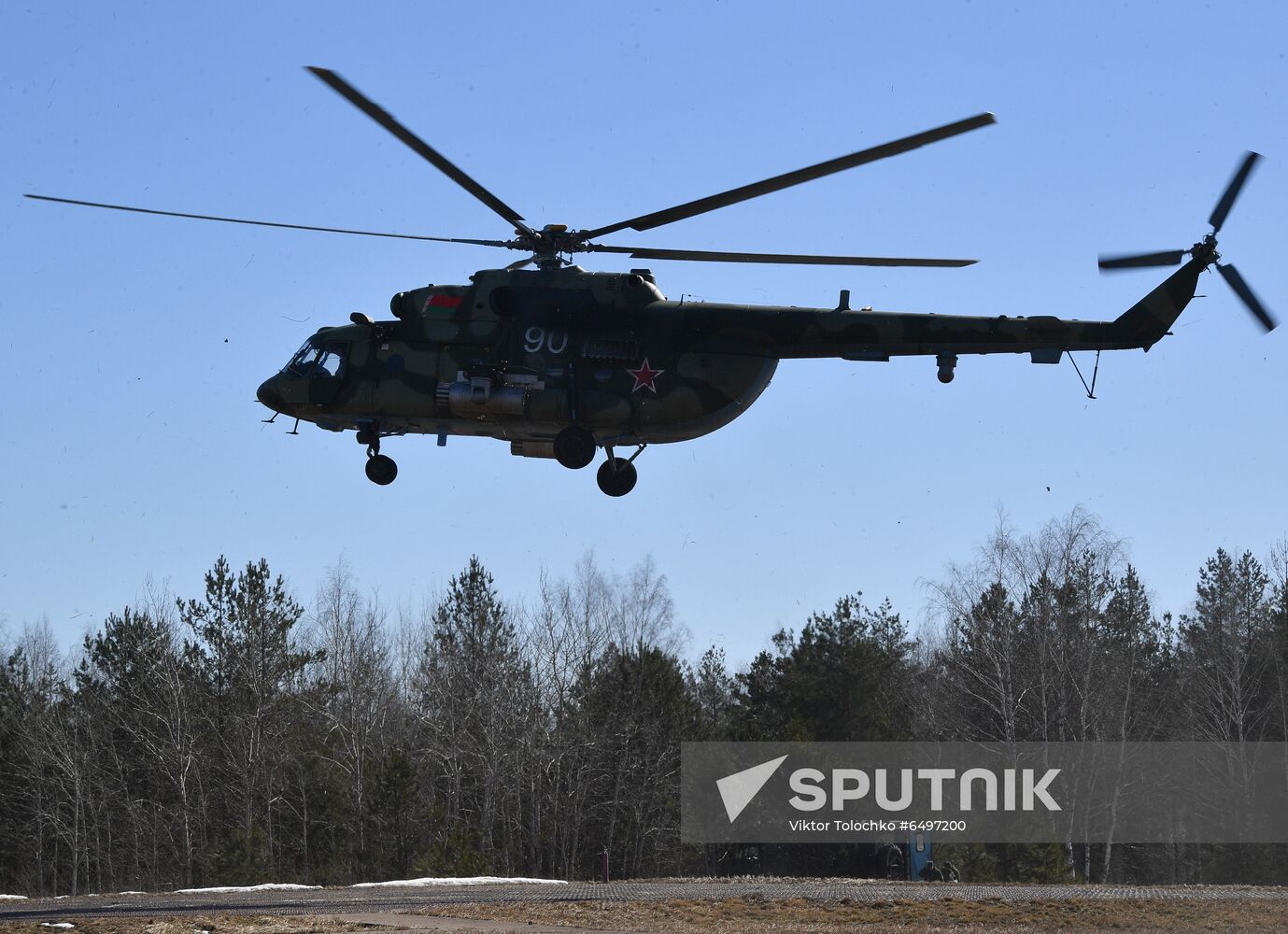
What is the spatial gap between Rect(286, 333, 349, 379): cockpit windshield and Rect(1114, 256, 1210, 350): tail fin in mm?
10670

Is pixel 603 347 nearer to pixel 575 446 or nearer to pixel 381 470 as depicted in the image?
pixel 575 446

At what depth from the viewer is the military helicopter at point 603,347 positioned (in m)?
19.7

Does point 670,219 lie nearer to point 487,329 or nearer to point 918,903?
point 487,329

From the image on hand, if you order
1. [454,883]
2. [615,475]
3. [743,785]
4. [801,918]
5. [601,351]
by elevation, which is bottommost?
[454,883]

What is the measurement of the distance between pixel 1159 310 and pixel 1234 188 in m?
1.79

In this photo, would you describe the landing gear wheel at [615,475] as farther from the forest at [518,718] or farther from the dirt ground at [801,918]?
the forest at [518,718]

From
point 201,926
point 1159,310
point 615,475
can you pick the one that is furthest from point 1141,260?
point 201,926

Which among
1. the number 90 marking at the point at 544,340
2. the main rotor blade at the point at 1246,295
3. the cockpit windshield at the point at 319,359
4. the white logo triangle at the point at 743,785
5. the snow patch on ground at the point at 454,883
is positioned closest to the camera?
the main rotor blade at the point at 1246,295

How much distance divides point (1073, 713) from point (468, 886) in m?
28.7

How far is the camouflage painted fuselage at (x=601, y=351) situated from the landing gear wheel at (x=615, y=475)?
0.54 metres

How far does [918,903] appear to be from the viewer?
2177 cm

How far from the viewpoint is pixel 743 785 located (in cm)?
4469

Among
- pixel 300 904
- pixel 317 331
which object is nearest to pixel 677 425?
pixel 317 331

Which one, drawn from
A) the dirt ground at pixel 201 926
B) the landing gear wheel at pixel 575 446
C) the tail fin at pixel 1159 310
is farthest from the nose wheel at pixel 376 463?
the tail fin at pixel 1159 310
